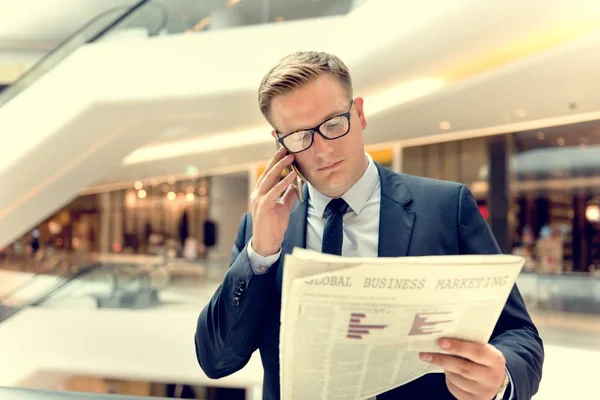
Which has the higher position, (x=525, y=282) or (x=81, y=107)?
(x=81, y=107)

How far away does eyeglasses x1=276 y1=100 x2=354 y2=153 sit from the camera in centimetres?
120

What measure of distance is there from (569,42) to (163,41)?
5.81 meters

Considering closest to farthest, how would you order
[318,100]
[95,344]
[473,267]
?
[473,267] → [318,100] → [95,344]

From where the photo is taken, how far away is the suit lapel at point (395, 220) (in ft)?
4.10

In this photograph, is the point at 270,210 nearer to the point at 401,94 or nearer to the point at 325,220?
the point at 325,220

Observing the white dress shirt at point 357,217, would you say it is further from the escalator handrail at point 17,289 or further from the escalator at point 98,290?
the escalator handrail at point 17,289

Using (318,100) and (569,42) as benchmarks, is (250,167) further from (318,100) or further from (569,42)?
(318,100)

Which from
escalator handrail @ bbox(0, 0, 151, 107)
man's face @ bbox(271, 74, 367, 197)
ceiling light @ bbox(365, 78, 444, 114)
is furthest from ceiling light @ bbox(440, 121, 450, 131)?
man's face @ bbox(271, 74, 367, 197)

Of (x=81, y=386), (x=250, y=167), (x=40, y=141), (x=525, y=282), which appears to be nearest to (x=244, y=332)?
(x=525, y=282)

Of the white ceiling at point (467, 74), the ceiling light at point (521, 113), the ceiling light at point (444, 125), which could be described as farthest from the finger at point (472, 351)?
the ceiling light at point (444, 125)

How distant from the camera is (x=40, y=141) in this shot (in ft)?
30.0

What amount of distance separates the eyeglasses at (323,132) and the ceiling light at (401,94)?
7.32 meters

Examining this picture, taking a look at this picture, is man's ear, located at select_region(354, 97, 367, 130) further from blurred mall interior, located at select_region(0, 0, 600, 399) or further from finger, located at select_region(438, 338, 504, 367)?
blurred mall interior, located at select_region(0, 0, 600, 399)

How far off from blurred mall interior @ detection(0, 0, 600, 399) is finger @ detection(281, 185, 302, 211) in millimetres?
4886
